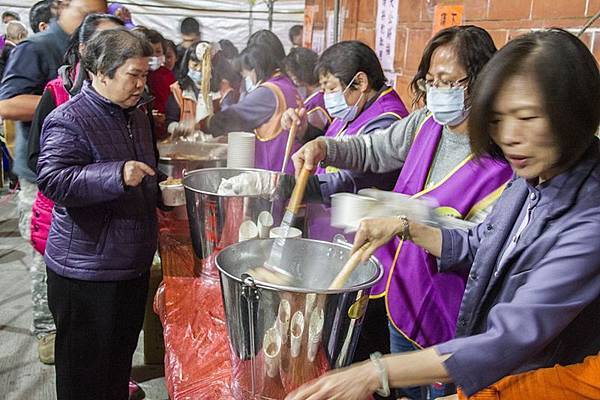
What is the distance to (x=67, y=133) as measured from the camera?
155cm

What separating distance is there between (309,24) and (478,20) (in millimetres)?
3364

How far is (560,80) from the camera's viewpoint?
0.83 metres

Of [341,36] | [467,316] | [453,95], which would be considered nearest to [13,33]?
[341,36]

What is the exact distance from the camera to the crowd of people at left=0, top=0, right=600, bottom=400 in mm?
847

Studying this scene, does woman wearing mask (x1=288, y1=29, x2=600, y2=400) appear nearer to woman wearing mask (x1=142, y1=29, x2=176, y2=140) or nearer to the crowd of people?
the crowd of people

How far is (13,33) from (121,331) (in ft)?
15.5

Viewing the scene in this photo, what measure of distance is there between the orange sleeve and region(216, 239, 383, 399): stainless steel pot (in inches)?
9.3

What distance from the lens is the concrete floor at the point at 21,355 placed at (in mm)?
2463

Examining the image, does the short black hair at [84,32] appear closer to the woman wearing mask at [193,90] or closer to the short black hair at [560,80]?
the woman wearing mask at [193,90]

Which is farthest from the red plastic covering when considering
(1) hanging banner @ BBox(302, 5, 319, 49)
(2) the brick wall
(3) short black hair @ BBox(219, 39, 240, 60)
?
(1) hanging banner @ BBox(302, 5, 319, 49)

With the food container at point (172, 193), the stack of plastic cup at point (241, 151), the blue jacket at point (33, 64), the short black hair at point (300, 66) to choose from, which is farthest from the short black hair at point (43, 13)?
the food container at point (172, 193)

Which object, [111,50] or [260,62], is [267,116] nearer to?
[260,62]

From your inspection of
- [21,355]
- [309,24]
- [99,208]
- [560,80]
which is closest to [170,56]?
[309,24]

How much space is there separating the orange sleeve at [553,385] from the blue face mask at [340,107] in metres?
1.29
